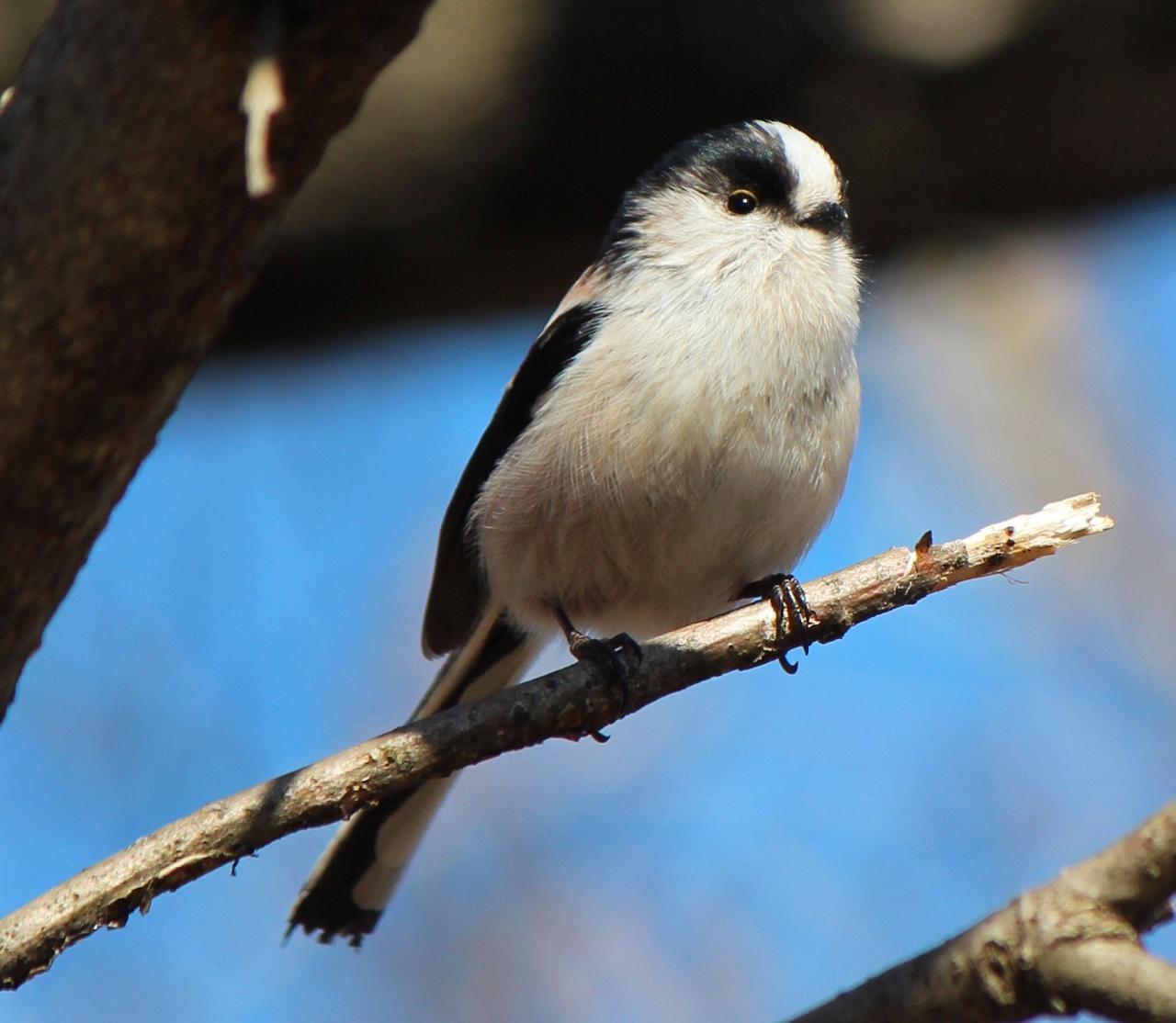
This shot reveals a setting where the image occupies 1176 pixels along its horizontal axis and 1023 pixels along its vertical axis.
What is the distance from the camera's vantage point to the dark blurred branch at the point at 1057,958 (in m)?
1.35

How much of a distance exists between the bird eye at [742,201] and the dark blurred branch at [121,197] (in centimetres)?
112

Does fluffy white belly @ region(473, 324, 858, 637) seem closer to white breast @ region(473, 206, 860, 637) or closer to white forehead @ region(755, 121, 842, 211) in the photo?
Result: white breast @ region(473, 206, 860, 637)

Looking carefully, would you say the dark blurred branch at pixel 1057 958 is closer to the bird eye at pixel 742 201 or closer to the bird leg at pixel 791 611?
the bird leg at pixel 791 611

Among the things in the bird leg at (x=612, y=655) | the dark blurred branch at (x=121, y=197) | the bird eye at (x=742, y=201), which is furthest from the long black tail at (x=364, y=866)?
the bird eye at (x=742, y=201)

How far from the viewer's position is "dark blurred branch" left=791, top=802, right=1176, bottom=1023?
1.35m

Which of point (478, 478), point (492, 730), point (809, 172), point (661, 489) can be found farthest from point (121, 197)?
point (809, 172)

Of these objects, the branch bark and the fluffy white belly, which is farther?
the fluffy white belly

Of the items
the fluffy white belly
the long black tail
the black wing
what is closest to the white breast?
the fluffy white belly

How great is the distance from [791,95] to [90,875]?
2550 mm

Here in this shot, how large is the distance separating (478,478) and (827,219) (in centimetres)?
89

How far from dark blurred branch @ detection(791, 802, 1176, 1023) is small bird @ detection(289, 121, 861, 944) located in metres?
0.86

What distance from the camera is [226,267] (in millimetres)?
1770

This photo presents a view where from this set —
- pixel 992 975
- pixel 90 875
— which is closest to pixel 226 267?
pixel 90 875

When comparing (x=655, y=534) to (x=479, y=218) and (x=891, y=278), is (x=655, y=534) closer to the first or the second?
(x=479, y=218)
